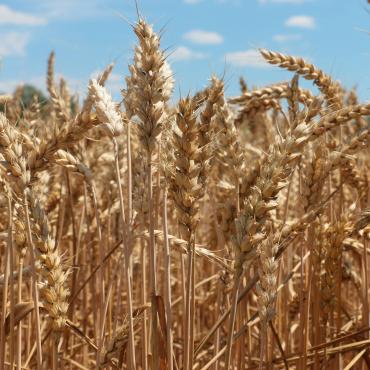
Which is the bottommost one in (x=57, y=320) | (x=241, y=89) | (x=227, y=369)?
(x=227, y=369)

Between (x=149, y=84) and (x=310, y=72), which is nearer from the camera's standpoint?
(x=149, y=84)

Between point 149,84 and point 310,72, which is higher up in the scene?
point 310,72

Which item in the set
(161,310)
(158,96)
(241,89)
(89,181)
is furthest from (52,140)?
(241,89)

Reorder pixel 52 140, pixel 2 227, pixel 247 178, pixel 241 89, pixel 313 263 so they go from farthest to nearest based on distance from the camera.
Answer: pixel 241 89 → pixel 2 227 → pixel 313 263 → pixel 247 178 → pixel 52 140

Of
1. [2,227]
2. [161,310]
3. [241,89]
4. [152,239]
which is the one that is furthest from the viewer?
[241,89]

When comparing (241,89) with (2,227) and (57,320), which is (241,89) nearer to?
(2,227)

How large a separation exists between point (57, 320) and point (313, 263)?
40.8 inches

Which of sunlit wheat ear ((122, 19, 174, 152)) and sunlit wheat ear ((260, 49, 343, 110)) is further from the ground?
sunlit wheat ear ((260, 49, 343, 110))

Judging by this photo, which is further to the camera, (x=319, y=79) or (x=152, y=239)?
(x=319, y=79)

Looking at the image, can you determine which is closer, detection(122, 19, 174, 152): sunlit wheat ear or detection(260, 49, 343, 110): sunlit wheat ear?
detection(122, 19, 174, 152): sunlit wheat ear

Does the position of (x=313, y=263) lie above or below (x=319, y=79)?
below

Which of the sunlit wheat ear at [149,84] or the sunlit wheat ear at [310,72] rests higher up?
the sunlit wheat ear at [310,72]

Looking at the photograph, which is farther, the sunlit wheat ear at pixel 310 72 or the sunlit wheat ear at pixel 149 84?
the sunlit wheat ear at pixel 310 72

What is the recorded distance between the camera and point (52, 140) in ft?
5.62
